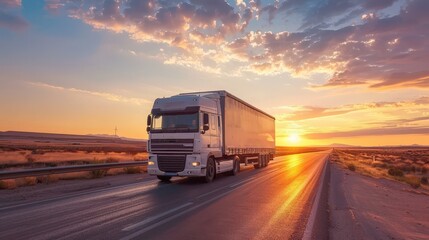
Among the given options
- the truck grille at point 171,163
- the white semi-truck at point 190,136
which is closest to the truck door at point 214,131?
the white semi-truck at point 190,136

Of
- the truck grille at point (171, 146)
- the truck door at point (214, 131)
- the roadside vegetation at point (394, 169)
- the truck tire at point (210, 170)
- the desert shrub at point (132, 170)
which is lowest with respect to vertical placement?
the roadside vegetation at point (394, 169)

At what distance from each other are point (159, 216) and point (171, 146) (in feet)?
26.3

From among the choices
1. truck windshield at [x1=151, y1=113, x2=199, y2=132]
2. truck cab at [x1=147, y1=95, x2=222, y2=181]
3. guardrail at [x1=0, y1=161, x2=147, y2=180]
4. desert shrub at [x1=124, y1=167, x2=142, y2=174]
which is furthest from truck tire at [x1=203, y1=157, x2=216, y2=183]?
desert shrub at [x1=124, y1=167, x2=142, y2=174]

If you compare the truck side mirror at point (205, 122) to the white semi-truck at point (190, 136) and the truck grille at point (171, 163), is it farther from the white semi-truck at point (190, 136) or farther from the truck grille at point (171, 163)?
the truck grille at point (171, 163)

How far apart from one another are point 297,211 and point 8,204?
8.37 meters

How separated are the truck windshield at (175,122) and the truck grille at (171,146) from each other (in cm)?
51

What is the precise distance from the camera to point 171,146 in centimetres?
1705

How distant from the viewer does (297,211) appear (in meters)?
10.5

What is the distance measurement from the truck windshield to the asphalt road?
375 centimetres

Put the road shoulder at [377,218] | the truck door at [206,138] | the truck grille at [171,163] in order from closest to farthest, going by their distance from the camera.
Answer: the road shoulder at [377,218] < the truck grille at [171,163] < the truck door at [206,138]

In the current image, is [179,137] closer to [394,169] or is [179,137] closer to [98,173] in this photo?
[98,173]

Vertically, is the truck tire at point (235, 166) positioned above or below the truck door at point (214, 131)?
below

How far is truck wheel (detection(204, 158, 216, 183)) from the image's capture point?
18.0 metres

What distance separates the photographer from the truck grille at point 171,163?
1698 centimetres
